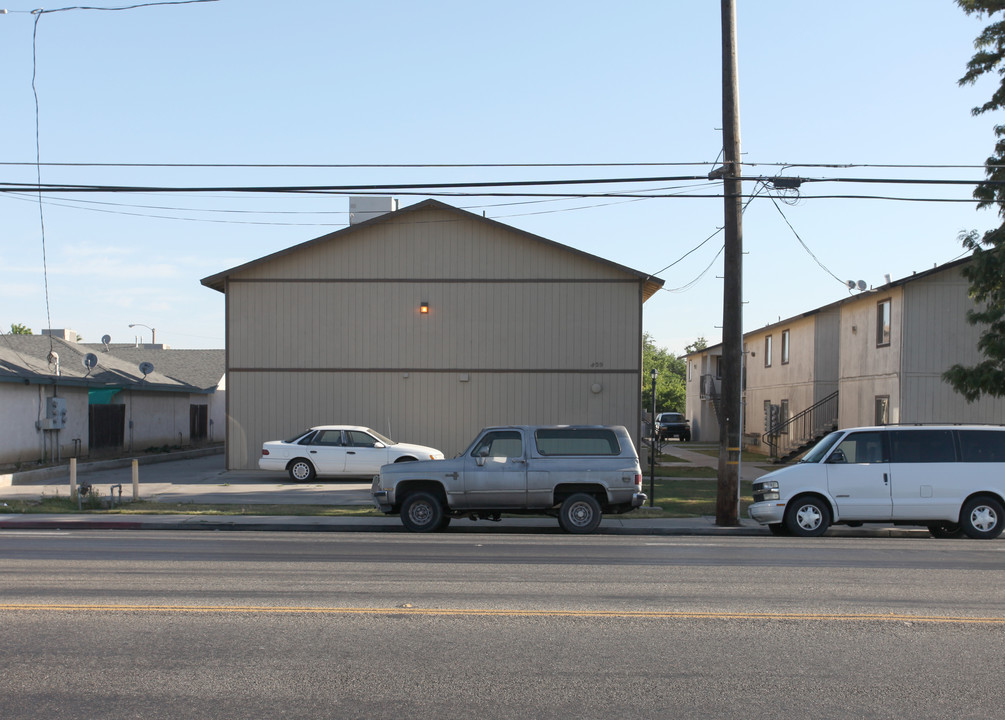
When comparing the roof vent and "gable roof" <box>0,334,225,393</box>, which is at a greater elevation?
the roof vent

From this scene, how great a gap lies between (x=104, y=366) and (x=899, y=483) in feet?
95.4

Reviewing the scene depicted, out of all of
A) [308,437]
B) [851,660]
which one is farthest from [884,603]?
[308,437]

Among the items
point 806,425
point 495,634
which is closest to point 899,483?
point 495,634

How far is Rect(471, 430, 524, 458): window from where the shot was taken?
1503cm

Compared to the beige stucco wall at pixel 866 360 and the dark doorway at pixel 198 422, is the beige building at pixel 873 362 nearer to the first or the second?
the beige stucco wall at pixel 866 360

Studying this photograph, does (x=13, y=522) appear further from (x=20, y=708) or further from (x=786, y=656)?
(x=786, y=656)

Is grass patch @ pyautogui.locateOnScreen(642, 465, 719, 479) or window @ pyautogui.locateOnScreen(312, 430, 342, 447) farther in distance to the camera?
grass patch @ pyautogui.locateOnScreen(642, 465, 719, 479)

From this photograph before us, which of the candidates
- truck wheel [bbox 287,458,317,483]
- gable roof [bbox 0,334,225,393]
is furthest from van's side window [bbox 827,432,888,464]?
gable roof [bbox 0,334,225,393]

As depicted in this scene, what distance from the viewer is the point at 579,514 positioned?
593 inches

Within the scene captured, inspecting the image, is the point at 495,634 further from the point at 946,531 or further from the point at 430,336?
the point at 430,336

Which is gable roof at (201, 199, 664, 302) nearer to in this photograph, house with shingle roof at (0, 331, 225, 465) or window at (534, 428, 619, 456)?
house with shingle roof at (0, 331, 225, 465)

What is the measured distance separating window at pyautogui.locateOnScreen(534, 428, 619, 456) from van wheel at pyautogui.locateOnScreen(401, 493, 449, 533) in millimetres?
2042

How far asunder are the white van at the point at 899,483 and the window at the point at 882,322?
1312 cm

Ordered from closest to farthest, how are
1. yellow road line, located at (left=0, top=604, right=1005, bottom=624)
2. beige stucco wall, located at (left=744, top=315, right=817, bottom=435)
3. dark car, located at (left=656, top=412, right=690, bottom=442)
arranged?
yellow road line, located at (left=0, top=604, right=1005, bottom=624) → beige stucco wall, located at (left=744, top=315, right=817, bottom=435) → dark car, located at (left=656, top=412, right=690, bottom=442)
